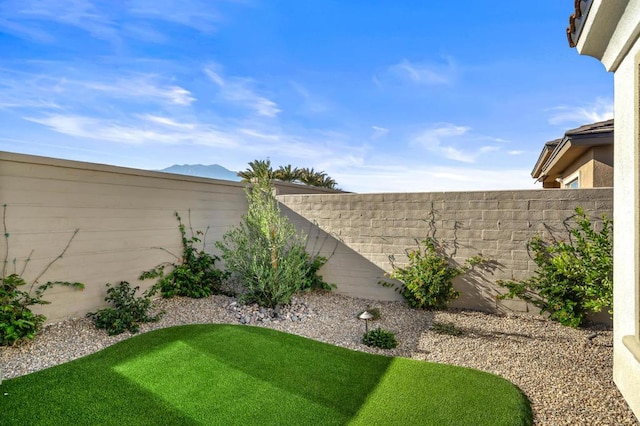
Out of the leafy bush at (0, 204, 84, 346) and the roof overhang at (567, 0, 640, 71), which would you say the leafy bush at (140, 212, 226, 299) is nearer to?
the leafy bush at (0, 204, 84, 346)

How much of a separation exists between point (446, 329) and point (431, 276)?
1.10 metres

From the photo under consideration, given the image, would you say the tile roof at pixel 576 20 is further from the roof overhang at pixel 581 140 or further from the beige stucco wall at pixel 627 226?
the roof overhang at pixel 581 140

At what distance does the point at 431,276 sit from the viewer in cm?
583

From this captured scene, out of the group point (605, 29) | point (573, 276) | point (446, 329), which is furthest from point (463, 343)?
point (605, 29)

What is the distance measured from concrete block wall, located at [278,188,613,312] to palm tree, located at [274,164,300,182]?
54.2 feet

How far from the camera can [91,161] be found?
16.7ft

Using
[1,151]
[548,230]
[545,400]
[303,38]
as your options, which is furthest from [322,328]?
[303,38]

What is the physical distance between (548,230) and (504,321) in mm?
1573

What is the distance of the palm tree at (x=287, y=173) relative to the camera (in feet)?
76.9

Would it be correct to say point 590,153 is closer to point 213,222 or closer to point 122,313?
point 213,222

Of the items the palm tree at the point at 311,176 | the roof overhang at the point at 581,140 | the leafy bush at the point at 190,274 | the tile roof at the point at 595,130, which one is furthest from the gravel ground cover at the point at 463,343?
the palm tree at the point at 311,176

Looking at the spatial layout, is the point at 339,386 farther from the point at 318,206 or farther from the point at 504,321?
the point at 318,206

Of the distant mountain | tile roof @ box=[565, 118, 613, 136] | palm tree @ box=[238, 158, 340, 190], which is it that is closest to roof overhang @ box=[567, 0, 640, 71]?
tile roof @ box=[565, 118, 613, 136]

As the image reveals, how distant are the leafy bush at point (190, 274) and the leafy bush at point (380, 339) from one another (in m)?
3.20
